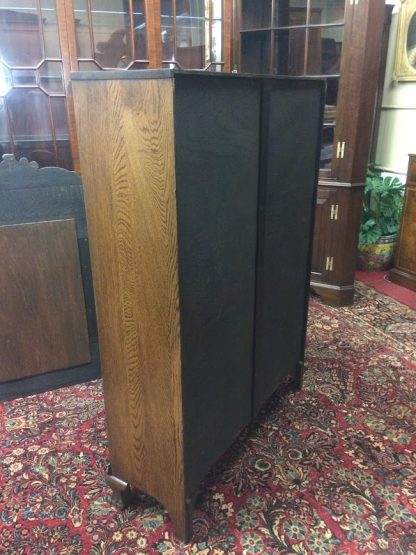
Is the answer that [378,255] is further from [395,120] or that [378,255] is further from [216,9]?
[216,9]

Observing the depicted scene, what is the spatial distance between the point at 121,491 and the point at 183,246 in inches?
35.2

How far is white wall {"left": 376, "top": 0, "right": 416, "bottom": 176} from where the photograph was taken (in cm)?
343

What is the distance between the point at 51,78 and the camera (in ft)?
9.09

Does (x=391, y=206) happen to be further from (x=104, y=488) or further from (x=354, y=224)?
(x=104, y=488)

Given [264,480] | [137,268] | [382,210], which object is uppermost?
[137,268]

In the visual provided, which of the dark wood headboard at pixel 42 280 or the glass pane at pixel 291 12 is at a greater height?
the glass pane at pixel 291 12

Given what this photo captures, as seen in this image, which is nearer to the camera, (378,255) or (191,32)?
(191,32)

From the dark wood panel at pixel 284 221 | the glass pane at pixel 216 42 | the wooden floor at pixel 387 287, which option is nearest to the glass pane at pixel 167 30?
the glass pane at pixel 216 42

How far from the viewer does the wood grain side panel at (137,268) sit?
41.8 inches

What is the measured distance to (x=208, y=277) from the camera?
4.12 ft

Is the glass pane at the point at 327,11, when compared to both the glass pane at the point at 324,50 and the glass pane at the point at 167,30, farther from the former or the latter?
the glass pane at the point at 167,30

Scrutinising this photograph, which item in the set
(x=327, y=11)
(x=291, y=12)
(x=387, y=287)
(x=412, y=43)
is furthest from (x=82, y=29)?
(x=387, y=287)

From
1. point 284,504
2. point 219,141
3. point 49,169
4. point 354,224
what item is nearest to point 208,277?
point 219,141

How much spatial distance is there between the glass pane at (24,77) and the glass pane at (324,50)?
1715mm
